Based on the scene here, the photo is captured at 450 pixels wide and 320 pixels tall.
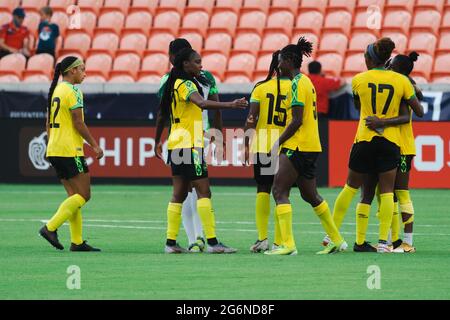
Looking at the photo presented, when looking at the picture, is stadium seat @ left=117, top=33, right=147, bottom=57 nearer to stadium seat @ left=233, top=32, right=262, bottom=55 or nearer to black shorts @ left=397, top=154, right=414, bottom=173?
stadium seat @ left=233, top=32, right=262, bottom=55

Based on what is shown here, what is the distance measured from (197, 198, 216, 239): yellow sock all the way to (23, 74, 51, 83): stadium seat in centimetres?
1373

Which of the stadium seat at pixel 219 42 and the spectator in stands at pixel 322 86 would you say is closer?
the spectator in stands at pixel 322 86

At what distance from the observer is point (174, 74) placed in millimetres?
12703

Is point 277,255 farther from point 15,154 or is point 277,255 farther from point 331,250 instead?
point 15,154

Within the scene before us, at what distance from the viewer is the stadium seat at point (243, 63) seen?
25.5m

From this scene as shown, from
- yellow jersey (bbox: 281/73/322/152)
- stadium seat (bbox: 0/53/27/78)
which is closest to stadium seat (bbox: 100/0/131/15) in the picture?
stadium seat (bbox: 0/53/27/78)

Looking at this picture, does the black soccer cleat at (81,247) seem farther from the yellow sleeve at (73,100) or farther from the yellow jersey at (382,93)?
the yellow jersey at (382,93)

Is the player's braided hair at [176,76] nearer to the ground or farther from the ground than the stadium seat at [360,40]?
nearer to the ground

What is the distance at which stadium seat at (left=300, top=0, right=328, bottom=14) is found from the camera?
87.5 feet

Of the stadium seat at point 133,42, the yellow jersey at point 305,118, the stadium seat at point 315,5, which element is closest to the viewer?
the yellow jersey at point 305,118

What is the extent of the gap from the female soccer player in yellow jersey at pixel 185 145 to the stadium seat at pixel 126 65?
532 inches

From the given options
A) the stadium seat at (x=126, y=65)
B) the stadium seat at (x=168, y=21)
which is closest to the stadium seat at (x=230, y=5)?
the stadium seat at (x=168, y=21)

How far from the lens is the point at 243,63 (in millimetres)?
25625

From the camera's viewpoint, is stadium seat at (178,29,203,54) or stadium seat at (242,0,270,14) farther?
stadium seat at (242,0,270,14)
